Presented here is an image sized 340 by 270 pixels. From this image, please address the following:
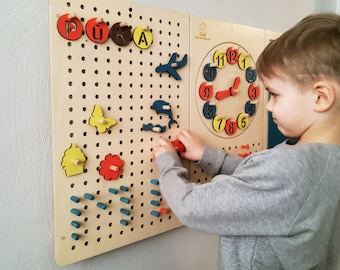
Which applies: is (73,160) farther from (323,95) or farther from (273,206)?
(323,95)

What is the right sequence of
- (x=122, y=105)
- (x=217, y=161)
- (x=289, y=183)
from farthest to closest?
(x=217, y=161) < (x=122, y=105) < (x=289, y=183)

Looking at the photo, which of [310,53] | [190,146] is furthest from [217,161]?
[310,53]

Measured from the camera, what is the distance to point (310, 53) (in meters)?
0.52

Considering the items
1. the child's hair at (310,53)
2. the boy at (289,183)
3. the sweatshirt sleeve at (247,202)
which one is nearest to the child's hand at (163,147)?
the boy at (289,183)

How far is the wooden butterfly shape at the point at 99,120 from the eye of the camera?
1.74 feet

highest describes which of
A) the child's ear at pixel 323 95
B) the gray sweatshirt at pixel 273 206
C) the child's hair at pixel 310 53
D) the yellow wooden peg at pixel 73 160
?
the child's hair at pixel 310 53

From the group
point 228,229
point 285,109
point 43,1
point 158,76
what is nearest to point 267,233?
point 228,229

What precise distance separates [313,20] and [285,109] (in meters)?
0.17

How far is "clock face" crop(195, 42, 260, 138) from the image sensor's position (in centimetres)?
71

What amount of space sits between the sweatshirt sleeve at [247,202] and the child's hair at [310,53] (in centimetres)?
16

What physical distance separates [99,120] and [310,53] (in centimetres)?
39

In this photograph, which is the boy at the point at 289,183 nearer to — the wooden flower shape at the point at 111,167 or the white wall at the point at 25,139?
the wooden flower shape at the point at 111,167

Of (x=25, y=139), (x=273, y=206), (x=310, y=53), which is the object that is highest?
(x=310, y=53)

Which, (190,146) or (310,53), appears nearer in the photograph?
(310,53)
